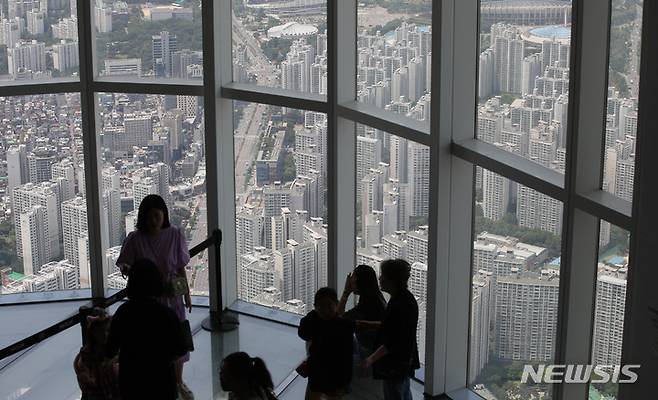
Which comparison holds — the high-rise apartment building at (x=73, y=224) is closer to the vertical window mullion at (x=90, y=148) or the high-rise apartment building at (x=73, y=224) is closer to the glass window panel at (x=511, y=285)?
the vertical window mullion at (x=90, y=148)

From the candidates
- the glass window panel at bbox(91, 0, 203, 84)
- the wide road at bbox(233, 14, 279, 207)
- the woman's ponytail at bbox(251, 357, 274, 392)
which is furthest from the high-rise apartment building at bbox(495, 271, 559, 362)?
the glass window panel at bbox(91, 0, 203, 84)

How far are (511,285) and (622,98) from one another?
6.18ft

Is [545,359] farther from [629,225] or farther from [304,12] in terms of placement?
[304,12]

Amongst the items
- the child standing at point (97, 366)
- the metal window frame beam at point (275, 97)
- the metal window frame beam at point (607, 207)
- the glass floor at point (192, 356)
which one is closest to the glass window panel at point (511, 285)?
the metal window frame beam at point (607, 207)

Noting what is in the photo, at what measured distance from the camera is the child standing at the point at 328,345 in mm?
6410

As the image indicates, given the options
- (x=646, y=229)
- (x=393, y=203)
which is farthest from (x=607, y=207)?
(x=393, y=203)

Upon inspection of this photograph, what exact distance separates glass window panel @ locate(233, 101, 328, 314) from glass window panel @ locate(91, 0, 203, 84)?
75 centimetres

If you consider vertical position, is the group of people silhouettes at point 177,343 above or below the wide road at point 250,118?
below

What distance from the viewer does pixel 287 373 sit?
9000 millimetres

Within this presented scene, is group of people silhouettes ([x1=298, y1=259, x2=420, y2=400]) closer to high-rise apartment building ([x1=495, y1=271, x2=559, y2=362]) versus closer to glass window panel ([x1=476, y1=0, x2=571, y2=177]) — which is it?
high-rise apartment building ([x1=495, y1=271, x2=559, y2=362])

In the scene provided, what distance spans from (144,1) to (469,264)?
4.55 m

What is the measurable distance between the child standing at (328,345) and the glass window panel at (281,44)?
3.57 metres

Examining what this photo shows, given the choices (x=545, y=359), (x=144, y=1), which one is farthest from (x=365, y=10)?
(x=545, y=359)

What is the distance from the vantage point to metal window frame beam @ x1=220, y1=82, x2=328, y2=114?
947cm
